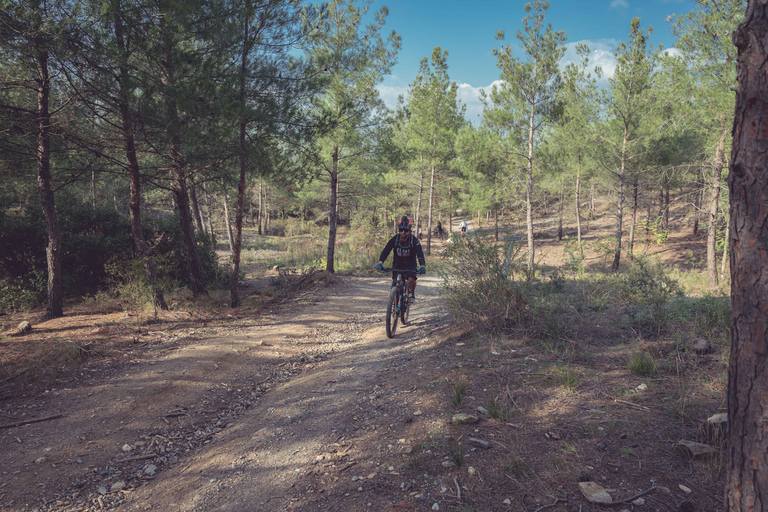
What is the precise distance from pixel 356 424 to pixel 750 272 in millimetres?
3412

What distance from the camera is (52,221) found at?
7922 millimetres

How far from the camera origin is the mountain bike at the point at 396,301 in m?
7.11

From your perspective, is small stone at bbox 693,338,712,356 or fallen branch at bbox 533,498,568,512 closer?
fallen branch at bbox 533,498,568,512

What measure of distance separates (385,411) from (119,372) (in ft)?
13.5

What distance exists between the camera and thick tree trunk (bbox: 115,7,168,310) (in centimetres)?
661

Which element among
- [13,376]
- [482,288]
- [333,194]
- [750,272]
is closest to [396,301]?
[482,288]

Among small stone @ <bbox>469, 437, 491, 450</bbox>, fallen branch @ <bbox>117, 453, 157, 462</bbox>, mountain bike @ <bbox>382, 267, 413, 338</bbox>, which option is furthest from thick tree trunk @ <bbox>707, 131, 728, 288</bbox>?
fallen branch @ <bbox>117, 453, 157, 462</bbox>

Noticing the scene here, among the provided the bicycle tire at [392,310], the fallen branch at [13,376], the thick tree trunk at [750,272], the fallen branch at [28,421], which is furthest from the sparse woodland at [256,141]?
the fallen branch at [28,421]

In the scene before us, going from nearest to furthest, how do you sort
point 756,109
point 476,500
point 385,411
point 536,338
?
point 756,109 < point 476,500 < point 385,411 < point 536,338

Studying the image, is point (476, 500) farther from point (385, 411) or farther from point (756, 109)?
point (756, 109)

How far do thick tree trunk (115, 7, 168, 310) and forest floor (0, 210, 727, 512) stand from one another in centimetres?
195

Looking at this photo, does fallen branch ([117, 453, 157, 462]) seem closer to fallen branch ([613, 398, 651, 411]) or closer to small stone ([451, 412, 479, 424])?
small stone ([451, 412, 479, 424])

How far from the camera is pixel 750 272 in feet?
6.05

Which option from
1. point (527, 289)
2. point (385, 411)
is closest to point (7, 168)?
point (385, 411)
